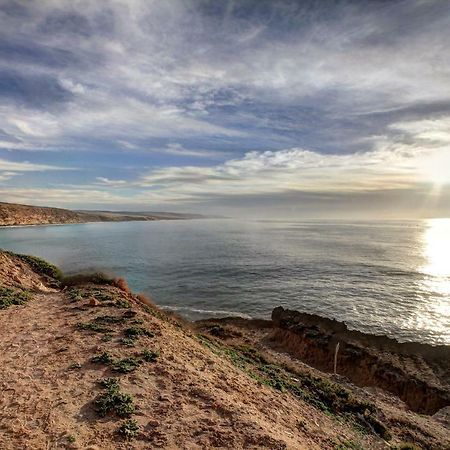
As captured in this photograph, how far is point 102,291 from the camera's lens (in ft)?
79.7

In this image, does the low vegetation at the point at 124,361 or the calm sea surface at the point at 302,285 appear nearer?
the low vegetation at the point at 124,361

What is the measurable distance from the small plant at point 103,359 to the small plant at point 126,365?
30 cm

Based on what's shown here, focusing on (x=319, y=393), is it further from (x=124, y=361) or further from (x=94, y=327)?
(x=94, y=327)

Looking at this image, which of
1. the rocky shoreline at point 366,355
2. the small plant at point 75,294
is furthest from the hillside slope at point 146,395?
the rocky shoreline at point 366,355

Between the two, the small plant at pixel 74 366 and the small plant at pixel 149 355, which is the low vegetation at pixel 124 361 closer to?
the small plant at pixel 149 355

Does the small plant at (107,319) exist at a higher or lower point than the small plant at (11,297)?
lower

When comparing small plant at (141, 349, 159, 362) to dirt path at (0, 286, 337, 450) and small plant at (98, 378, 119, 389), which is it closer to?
dirt path at (0, 286, 337, 450)

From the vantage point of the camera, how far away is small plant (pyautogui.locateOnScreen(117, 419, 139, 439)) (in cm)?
895

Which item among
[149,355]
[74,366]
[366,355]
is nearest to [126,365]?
[149,355]

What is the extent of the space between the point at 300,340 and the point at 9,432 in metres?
24.5

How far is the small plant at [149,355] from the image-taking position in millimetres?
13656

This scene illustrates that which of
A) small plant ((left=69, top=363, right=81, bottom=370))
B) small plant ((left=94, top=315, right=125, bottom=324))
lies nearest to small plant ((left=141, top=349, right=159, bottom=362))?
small plant ((left=69, top=363, right=81, bottom=370))

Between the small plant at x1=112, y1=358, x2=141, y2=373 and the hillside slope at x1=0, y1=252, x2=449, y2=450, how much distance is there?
0.04 metres

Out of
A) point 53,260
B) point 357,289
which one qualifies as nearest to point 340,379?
point 357,289
